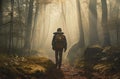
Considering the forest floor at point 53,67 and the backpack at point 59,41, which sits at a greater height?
the backpack at point 59,41

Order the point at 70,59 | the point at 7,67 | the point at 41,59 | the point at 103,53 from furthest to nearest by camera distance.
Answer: the point at 70,59
the point at 103,53
the point at 41,59
the point at 7,67

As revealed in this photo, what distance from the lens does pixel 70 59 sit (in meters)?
21.2

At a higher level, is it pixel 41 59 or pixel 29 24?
pixel 29 24

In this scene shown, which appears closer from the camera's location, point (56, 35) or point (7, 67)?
point (7, 67)

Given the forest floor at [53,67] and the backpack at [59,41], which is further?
the backpack at [59,41]

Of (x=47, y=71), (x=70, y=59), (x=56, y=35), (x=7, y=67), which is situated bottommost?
(x=70, y=59)

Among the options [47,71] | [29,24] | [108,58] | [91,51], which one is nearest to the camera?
[47,71]

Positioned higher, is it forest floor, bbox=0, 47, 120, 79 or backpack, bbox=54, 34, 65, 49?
backpack, bbox=54, 34, 65, 49

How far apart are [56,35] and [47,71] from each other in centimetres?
360

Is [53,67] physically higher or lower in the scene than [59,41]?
lower

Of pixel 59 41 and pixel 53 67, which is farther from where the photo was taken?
pixel 59 41

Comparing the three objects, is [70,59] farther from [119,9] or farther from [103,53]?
[119,9]

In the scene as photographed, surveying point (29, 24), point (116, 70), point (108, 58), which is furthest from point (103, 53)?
point (29, 24)

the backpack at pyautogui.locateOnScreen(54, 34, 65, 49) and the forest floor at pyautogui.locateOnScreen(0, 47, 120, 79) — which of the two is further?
the backpack at pyautogui.locateOnScreen(54, 34, 65, 49)
